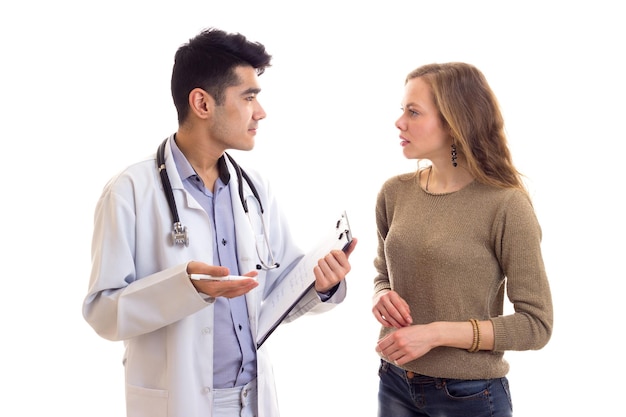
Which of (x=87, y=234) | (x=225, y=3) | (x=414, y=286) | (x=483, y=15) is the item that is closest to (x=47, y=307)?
(x=87, y=234)

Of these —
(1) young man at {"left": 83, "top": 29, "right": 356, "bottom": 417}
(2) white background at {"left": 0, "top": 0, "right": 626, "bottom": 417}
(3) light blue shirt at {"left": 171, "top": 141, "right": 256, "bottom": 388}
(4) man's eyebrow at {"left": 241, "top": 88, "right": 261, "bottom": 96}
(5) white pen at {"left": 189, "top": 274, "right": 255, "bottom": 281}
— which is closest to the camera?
(5) white pen at {"left": 189, "top": 274, "right": 255, "bottom": 281}

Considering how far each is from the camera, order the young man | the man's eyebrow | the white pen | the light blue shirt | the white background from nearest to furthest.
A: the white pen < the young man < the light blue shirt < the man's eyebrow < the white background

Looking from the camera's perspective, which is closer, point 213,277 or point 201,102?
point 213,277

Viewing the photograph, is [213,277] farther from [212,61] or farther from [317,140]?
[317,140]

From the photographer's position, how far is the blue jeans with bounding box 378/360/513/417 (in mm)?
1835

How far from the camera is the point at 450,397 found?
6.07 feet

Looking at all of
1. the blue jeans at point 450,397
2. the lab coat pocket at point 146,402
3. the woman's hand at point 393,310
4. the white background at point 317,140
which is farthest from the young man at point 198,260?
the white background at point 317,140

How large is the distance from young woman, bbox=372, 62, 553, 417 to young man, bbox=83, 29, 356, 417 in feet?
0.67

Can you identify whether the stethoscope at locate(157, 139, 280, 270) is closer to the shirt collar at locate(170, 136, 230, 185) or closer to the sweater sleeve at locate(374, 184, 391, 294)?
the shirt collar at locate(170, 136, 230, 185)

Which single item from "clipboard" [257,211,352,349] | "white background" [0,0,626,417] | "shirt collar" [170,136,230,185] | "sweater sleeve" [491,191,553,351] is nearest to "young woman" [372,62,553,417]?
"sweater sleeve" [491,191,553,351]

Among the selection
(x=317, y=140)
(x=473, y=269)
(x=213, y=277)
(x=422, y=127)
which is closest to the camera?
(x=213, y=277)

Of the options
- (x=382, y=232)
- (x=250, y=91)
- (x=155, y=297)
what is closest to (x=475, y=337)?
(x=382, y=232)

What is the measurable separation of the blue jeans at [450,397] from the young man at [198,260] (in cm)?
31

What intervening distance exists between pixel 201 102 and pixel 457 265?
2.70 ft
